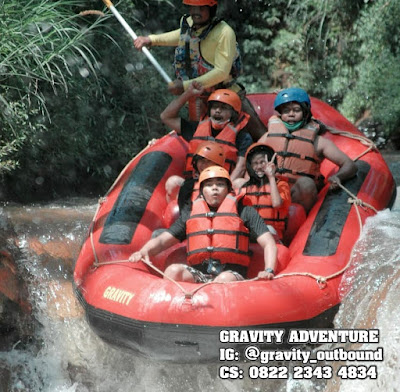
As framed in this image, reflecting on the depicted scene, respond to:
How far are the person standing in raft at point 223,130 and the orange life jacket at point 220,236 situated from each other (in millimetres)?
749

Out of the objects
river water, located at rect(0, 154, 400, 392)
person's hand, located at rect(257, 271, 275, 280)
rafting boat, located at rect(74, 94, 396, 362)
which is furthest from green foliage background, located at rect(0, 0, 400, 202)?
person's hand, located at rect(257, 271, 275, 280)

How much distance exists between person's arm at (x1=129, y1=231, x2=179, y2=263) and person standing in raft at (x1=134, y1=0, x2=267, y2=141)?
48.9 inches

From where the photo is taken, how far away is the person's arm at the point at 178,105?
5715mm

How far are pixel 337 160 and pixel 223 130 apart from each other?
78 centimetres

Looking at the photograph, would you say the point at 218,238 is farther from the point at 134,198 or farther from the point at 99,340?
the point at 99,340

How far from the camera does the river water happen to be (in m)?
4.53

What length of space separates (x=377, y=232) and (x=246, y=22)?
5070 mm

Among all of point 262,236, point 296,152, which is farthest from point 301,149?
point 262,236

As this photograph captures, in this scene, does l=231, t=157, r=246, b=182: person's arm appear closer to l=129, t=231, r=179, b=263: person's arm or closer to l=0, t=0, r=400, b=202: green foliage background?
l=129, t=231, r=179, b=263: person's arm

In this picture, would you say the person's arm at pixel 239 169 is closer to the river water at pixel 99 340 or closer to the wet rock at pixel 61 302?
the river water at pixel 99 340

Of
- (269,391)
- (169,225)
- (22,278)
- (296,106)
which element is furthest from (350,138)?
(22,278)

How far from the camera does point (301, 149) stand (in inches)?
219

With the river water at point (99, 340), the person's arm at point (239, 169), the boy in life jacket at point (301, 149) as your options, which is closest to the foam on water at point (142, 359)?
the river water at point (99, 340)

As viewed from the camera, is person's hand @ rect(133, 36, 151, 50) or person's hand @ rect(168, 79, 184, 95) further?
person's hand @ rect(133, 36, 151, 50)
